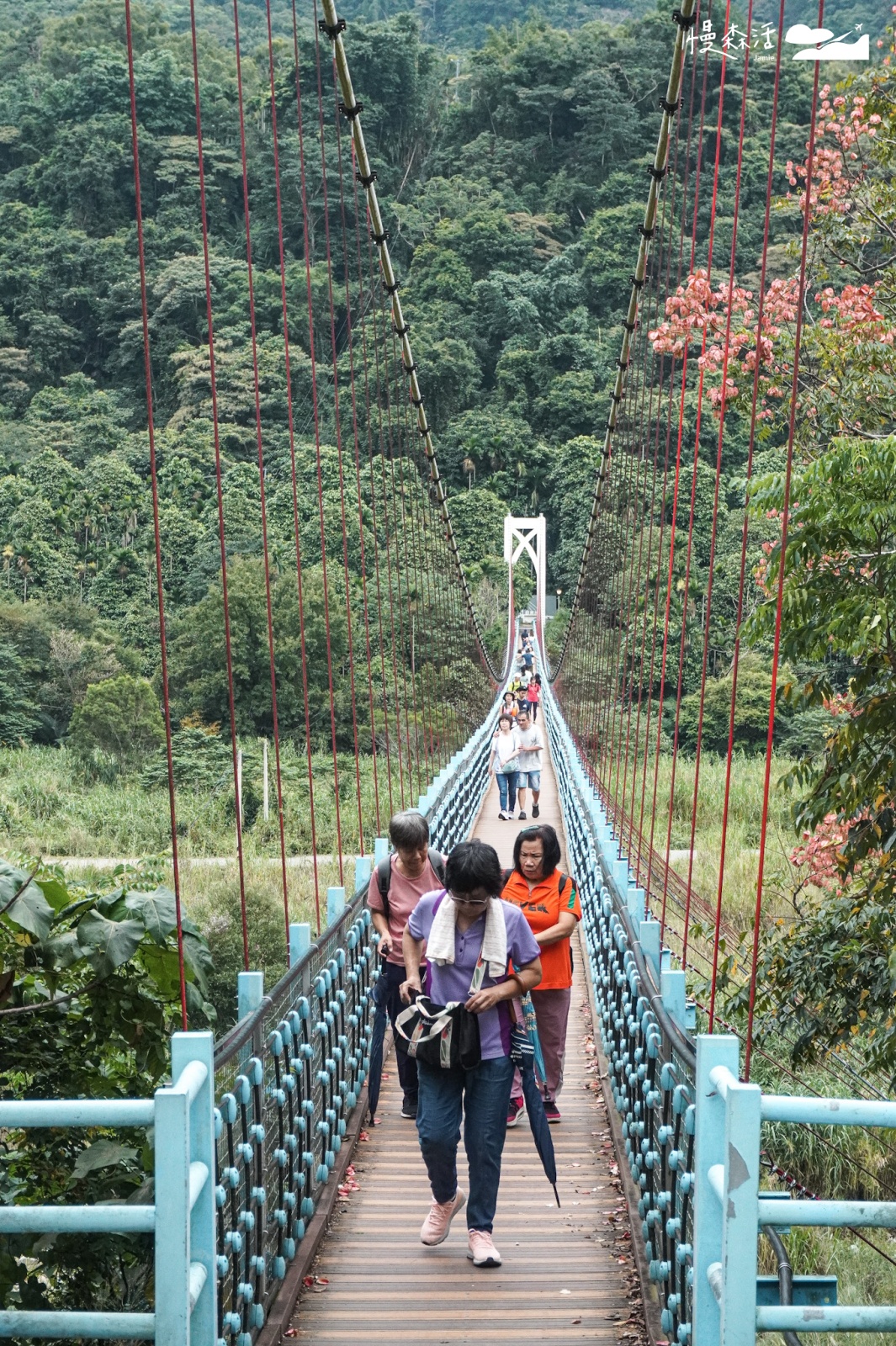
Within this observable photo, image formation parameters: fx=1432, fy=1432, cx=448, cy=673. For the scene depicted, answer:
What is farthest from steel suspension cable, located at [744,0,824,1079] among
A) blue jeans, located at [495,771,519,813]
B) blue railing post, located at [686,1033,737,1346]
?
blue jeans, located at [495,771,519,813]

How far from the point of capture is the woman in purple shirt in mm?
2350

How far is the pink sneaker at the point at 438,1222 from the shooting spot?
99.3 inches

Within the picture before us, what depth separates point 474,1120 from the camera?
2.38 m

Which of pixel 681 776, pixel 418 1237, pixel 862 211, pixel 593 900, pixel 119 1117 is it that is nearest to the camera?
pixel 119 1117

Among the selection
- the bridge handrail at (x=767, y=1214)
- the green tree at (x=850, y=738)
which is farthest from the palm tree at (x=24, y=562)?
the bridge handrail at (x=767, y=1214)

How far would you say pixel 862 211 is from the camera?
233 inches

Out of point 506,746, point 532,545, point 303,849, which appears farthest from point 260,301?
point 506,746

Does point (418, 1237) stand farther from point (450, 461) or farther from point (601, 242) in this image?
point (601, 242)

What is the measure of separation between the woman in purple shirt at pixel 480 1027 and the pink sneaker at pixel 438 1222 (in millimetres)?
85

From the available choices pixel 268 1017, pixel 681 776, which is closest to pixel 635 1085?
pixel 268 1017

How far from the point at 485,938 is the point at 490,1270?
0.59 metres

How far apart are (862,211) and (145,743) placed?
1605 centimetres

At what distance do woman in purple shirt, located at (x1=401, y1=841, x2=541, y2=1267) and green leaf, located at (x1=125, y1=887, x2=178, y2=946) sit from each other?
537mm

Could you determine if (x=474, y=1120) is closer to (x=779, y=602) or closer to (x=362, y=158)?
(x=779, y=602)
